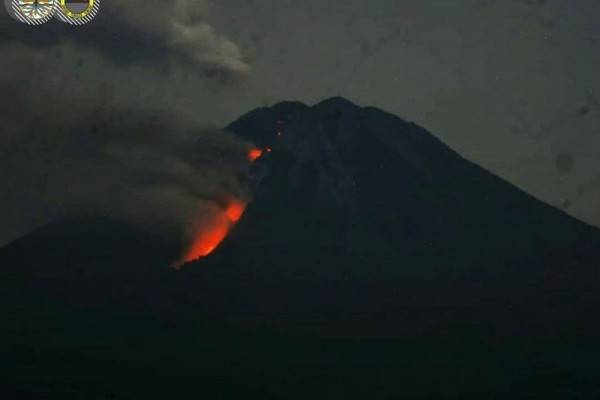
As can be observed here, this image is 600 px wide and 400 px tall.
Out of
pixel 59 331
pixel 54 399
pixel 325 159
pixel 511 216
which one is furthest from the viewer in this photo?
pixel 325 159

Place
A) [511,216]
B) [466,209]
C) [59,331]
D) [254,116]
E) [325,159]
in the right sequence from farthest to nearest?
[325,159] → [511,216] → [466,209] → [254,116] → [59,331]

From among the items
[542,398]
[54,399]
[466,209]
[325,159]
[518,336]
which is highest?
[325,159]

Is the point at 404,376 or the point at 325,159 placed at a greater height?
the point at 325,159

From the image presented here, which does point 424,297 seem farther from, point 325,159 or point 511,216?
point 325,159

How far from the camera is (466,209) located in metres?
7.88

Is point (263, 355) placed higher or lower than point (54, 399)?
higher

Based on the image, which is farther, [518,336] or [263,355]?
[518,336]

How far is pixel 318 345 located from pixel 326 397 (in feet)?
2.03

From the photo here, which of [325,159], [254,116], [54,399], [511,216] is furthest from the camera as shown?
[325,159]

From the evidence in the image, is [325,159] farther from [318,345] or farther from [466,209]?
[318,345]

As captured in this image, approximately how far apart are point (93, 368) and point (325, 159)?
405cm

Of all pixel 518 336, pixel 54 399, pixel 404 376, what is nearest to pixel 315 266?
pixel 404 376

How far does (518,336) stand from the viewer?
7.20m

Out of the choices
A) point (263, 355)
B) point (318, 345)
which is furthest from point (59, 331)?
point (318, 345)
